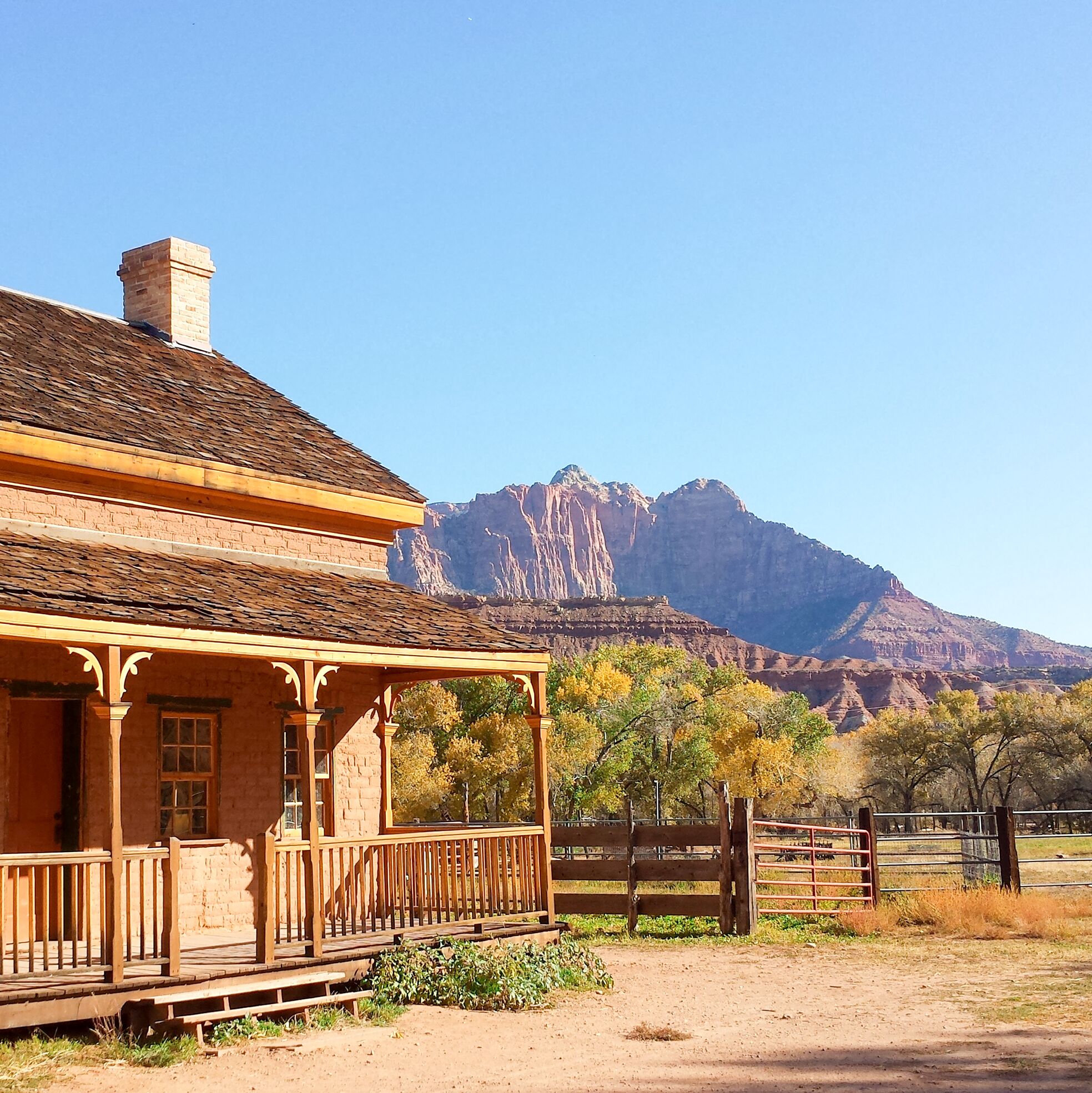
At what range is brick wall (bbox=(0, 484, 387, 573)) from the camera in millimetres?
13656

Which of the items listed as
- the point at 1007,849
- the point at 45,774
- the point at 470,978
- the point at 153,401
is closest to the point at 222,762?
the point at 45,774

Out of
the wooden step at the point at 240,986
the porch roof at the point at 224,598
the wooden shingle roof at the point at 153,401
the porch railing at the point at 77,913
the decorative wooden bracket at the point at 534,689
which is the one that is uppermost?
the wooden shingle roof at the point at 153,401

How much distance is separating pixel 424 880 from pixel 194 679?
10.8 ft

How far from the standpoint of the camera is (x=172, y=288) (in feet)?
64.1

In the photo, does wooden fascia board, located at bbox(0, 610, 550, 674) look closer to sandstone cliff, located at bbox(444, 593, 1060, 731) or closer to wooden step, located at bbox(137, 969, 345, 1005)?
wooden step, located at bbox(137, 969, 345, 1005)

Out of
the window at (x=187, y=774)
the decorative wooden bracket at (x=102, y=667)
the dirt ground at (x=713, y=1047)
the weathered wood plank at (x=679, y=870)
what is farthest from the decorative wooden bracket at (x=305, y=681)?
the weathered wood plank at (x=679, y=870)

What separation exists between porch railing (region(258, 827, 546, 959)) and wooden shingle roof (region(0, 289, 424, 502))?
455 centimetres

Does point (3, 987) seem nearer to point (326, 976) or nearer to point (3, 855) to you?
point (3, 855)

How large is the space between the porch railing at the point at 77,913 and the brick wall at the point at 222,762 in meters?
0.71

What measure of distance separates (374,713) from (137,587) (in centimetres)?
501

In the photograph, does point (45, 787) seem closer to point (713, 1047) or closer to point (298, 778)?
point (298, 778)

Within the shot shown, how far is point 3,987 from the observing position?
10.4 m

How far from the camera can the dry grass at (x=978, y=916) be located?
1697 cm

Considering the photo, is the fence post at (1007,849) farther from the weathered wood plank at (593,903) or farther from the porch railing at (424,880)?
→ the porch railing at (424,880)
